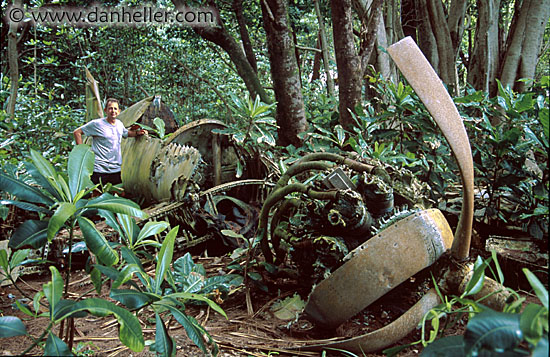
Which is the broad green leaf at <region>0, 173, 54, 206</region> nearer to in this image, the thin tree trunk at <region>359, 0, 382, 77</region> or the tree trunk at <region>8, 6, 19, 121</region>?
the thin tree trunk at <region>359, 0, 382, 77</region>

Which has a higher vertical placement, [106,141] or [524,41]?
[524,41]

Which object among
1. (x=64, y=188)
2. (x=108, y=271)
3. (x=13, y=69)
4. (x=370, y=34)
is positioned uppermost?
(x=13, y=69)

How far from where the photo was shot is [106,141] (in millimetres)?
3771

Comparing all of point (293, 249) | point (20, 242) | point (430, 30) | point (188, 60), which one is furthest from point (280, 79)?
point (188, 60)

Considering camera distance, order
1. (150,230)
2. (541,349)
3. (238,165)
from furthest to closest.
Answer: (238,165) → (150,230) → (541,349)

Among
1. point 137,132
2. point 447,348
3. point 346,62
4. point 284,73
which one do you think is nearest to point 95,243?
point 447,348

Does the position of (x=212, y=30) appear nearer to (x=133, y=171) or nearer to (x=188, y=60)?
(x=188, y=60)

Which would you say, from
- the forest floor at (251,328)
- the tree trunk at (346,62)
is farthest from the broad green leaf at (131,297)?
the tree trunk at (346,62)

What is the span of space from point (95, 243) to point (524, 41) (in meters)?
4.75

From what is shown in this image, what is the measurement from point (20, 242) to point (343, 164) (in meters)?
1.36

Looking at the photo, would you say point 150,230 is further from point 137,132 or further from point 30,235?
point 137,132

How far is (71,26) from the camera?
7.45m

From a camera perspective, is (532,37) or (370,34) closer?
(370,34)

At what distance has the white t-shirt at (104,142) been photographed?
12.3 feet
